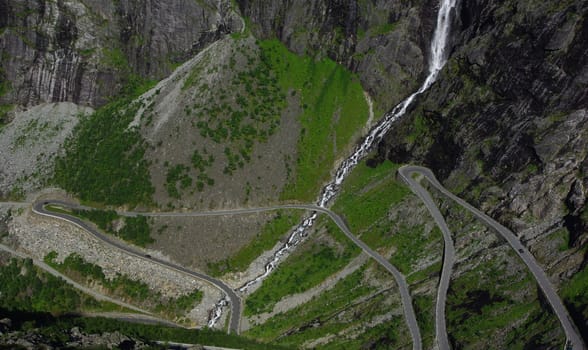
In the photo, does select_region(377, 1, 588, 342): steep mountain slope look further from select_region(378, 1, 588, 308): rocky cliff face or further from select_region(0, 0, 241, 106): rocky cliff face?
select_region(0, 0, 241, 106): rocky cliff face

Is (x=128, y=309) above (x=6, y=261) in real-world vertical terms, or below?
below

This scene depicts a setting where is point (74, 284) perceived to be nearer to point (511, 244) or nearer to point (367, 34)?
point (511, 244)

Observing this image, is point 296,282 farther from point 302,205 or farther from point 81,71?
point 81,71

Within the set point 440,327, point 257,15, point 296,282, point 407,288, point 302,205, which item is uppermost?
point 257,15

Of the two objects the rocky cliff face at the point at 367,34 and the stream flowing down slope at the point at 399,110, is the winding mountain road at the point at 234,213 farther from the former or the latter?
the rocky cliff face at the point at 367,34

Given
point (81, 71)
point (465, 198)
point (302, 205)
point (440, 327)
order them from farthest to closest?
point (81, 71) → point (302, 205) → point (465, 198) → point (440, 327)

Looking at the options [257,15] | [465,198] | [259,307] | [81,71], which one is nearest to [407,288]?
[465,198]
